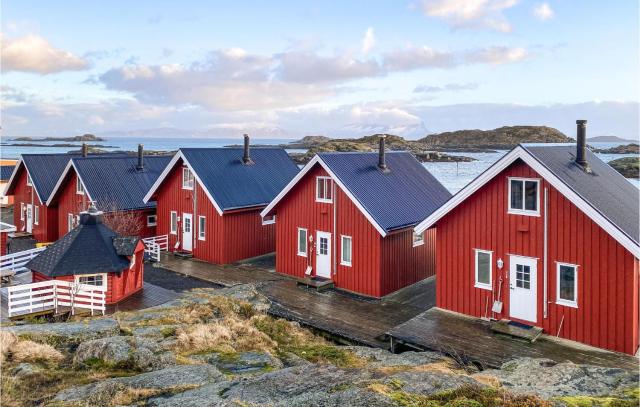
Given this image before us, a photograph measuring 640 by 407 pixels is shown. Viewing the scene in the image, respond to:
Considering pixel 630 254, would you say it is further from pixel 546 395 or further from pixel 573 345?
pixel 546 395

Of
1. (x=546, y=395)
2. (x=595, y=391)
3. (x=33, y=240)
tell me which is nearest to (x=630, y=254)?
(x=595, y=391)

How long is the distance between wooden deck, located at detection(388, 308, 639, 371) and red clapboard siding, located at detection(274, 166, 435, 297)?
3.67 m

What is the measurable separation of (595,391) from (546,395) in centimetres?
155

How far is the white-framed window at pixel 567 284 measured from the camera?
13930 mm

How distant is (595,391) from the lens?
383 inches

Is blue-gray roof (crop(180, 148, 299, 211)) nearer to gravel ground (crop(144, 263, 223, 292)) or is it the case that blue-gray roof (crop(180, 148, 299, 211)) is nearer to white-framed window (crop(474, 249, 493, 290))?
gravel ground (crop(144, 263, 223, 292))

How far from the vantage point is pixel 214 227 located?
24.7m

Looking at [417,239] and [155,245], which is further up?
[417,239]

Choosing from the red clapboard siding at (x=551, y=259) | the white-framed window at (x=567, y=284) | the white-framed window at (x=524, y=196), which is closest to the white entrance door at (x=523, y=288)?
the red clapboard siding at (x=551, y=259)

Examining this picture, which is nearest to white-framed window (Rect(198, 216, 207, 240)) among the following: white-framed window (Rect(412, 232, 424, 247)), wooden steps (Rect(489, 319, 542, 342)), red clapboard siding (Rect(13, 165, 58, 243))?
white-framed window (Rect(412, 232, 424, 247))

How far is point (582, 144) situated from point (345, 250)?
9173 mm

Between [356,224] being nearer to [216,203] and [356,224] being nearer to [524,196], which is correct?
[524,196]

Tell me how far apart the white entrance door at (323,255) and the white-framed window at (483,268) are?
646 cm

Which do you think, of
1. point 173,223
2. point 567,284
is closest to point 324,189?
point 567,284
